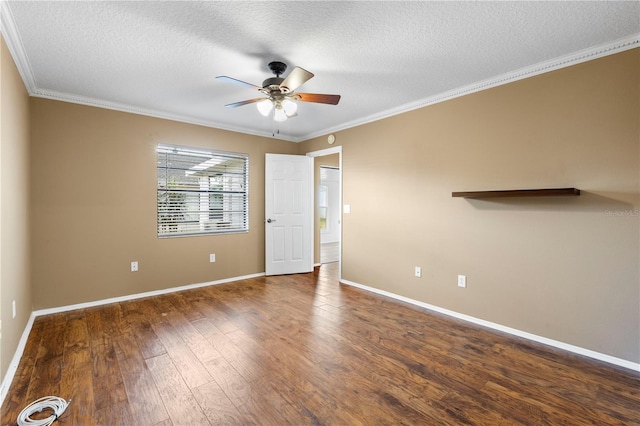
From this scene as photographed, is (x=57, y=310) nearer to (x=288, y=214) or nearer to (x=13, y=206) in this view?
(x=13, y=206)

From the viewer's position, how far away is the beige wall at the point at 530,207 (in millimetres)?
2283

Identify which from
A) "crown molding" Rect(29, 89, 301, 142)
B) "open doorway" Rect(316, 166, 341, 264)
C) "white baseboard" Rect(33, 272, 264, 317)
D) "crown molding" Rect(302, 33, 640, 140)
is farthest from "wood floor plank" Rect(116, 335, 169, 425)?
"open doorway" Rect(316, 166, 341, 264)

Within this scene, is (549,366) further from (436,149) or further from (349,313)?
(436,149)

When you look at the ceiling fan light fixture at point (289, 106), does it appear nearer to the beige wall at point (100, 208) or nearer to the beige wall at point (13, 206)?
the beige wall at point (13, 206)

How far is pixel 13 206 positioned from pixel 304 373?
266 centimetres

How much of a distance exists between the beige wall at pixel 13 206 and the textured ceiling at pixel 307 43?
322 millimetres

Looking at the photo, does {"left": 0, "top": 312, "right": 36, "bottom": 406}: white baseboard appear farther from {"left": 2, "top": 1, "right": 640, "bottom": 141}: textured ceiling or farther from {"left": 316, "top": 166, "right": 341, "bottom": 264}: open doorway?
{"left": 316, "top": 166, "right": 341, "bottom": 264}: open doorway

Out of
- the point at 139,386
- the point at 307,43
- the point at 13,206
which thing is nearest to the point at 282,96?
the point at 307,43

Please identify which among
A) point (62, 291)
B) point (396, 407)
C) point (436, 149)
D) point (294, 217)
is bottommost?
point (396, 407)

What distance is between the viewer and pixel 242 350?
8.15 ft

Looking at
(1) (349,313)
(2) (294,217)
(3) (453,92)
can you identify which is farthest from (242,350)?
(3) (453,92)

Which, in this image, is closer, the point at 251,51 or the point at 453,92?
the point at 251,51

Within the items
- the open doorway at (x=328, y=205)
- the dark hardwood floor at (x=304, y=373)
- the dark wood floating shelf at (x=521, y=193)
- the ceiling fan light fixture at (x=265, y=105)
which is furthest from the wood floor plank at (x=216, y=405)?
the open doorway at (x=328, y=205)

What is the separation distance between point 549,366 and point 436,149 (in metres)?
2.27
